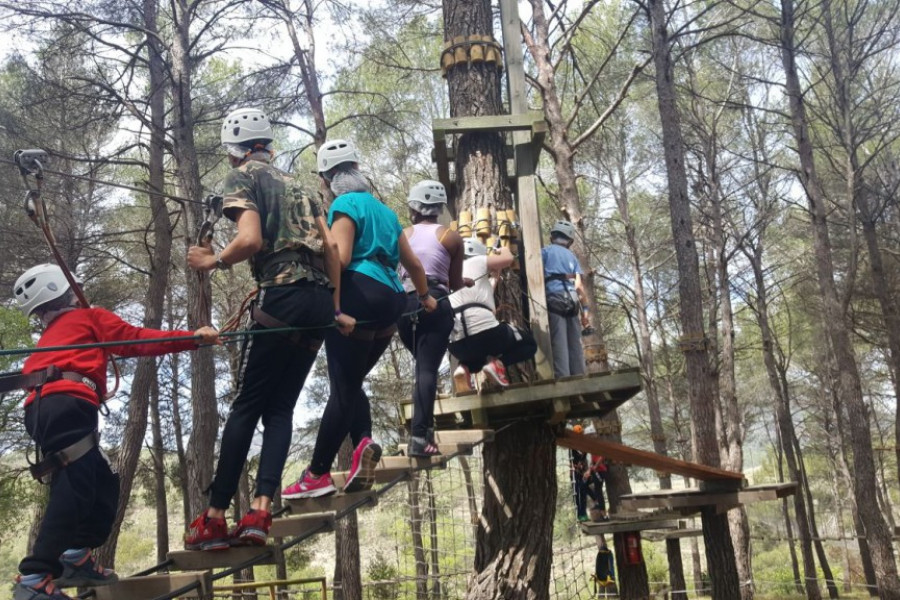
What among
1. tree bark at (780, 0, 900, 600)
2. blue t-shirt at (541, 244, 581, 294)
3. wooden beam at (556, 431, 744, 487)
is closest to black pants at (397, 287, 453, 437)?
blue t-shirt at (541, 244, 581, 294)

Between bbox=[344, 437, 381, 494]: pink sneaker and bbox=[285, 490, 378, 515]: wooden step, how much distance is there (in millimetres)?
39

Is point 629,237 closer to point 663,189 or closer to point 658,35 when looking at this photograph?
point 663,189

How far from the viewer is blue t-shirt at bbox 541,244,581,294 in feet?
16.0

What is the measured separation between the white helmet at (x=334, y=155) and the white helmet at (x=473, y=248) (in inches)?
50.9

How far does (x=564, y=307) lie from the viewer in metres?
4.82

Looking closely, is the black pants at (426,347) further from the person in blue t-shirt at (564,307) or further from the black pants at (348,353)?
the person in blue t-shirt at (564,307)

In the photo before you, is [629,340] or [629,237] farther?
[629,340]

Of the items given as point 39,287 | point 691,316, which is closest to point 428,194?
point 39,287

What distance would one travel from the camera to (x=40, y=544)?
2.37 meters

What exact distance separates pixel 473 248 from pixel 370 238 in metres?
1.39

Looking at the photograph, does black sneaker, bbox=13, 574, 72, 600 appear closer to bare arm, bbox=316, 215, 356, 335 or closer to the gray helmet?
bare arm, bbox=316, 215, 356, 335

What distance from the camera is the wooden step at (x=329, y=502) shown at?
308 cm

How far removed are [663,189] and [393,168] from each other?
5827 mm

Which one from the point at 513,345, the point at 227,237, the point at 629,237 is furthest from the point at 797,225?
the point at 513,345
